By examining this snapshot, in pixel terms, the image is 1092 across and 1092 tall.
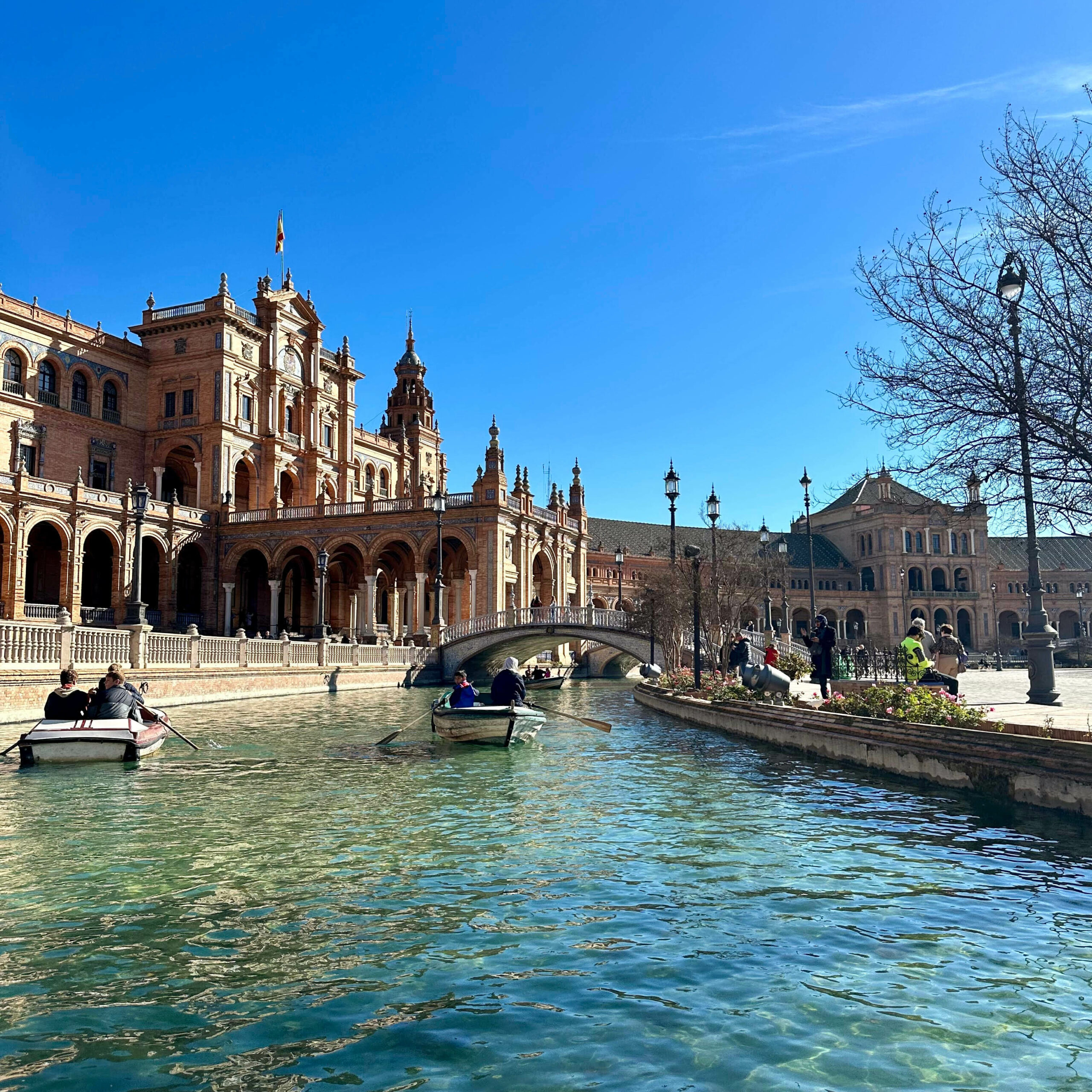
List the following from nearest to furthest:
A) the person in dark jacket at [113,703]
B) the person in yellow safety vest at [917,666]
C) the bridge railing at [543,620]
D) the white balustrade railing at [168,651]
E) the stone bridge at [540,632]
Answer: the person in dark jacket at [113,703]
the person in yellow safety vest at [917,666]
the white balustrade railing at [168,651]
the stone bridge at [540,632]
the bridge railing at [543,620]

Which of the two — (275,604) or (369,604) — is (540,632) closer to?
(369,604)

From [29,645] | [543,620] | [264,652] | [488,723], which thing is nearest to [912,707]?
[488,723]

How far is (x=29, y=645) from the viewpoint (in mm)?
22344

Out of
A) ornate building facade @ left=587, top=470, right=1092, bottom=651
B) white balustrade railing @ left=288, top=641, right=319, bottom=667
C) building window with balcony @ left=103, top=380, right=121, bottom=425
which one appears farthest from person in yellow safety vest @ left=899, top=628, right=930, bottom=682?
ornate building facade @ left=587, top=470, right=1092, bottom=651

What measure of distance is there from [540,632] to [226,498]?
2101cm

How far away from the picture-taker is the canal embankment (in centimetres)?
998

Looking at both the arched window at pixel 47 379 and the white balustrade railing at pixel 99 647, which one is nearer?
the white balustrade railing at pixel 99 647

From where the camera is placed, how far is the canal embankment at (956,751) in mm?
9984

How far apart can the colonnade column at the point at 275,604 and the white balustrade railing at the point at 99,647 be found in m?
25.8

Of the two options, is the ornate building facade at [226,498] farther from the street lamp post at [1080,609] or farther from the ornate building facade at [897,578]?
the street lamp post at [1080,609]

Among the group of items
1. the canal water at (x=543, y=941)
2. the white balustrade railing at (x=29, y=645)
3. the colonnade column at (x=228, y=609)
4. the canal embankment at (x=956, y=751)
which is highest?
the colonnade column at (x=228, y=609)

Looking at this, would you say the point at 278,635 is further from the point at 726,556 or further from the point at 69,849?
the point at 69,849

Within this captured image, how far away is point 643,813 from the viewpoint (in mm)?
11039

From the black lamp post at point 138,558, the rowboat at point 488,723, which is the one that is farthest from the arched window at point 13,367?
the rowboat at point 488,723
